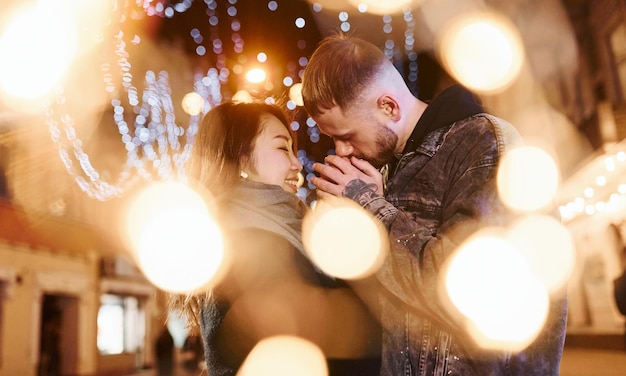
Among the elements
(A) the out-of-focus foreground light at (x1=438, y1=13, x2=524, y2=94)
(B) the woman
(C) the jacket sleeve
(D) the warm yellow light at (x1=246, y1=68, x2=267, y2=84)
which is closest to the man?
(C) the jacket sleeve

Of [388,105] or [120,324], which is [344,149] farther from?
[120,324]

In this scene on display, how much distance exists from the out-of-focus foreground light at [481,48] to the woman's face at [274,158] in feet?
60.9

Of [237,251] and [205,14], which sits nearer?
[237,251]

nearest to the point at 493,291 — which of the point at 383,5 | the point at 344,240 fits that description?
the point at 344,240

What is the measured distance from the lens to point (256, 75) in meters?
9.92

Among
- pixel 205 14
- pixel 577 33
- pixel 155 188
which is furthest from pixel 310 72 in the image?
pixel 155 188

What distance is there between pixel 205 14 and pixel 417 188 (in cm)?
1167

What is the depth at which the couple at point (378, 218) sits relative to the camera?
193 centimetres

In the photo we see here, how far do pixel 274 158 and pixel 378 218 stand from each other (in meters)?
0.81

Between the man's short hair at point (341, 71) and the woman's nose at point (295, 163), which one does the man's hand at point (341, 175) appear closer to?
the man's short hair at point (341, 71)

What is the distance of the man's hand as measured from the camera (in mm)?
2186

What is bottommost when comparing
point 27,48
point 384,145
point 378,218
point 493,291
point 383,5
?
point 493,291

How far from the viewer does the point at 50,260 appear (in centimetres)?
1886

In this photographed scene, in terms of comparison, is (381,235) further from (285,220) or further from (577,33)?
(577,33)
